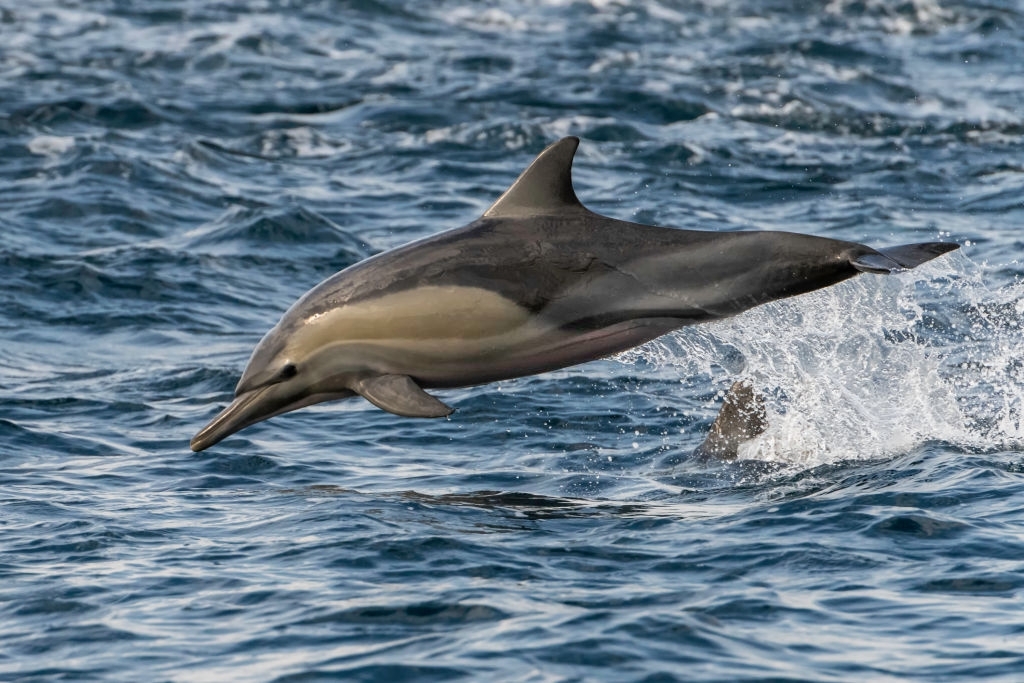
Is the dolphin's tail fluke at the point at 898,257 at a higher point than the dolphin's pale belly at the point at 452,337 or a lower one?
higher

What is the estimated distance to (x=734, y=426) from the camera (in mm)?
11492

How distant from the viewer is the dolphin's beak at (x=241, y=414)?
9.66 metres

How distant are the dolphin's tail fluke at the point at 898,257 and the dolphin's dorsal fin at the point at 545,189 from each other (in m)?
1.62

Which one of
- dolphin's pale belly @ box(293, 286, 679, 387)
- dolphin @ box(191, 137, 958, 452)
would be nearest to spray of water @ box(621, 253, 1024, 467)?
dolphin @ box(191, 137, 958, 452)

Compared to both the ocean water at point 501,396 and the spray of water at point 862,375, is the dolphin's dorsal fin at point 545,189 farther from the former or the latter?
the ocean water at point 501,396

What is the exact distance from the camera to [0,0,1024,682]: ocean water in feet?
26.2

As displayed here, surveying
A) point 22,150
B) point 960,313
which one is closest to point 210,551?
point 960,313

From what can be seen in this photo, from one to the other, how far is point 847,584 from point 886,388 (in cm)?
409

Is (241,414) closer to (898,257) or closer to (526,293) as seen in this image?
(526,293)

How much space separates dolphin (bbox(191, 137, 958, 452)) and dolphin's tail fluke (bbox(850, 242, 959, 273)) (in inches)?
0.4

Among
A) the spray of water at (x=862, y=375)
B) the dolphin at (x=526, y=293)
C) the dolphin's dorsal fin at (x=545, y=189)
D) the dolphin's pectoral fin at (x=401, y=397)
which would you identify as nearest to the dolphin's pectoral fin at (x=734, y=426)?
the spray of water at (x=862, y=375)

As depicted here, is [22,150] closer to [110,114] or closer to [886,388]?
[110,114]

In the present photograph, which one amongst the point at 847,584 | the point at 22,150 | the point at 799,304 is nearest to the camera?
the point at 847,584

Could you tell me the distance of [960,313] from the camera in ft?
Answer: 49.4
